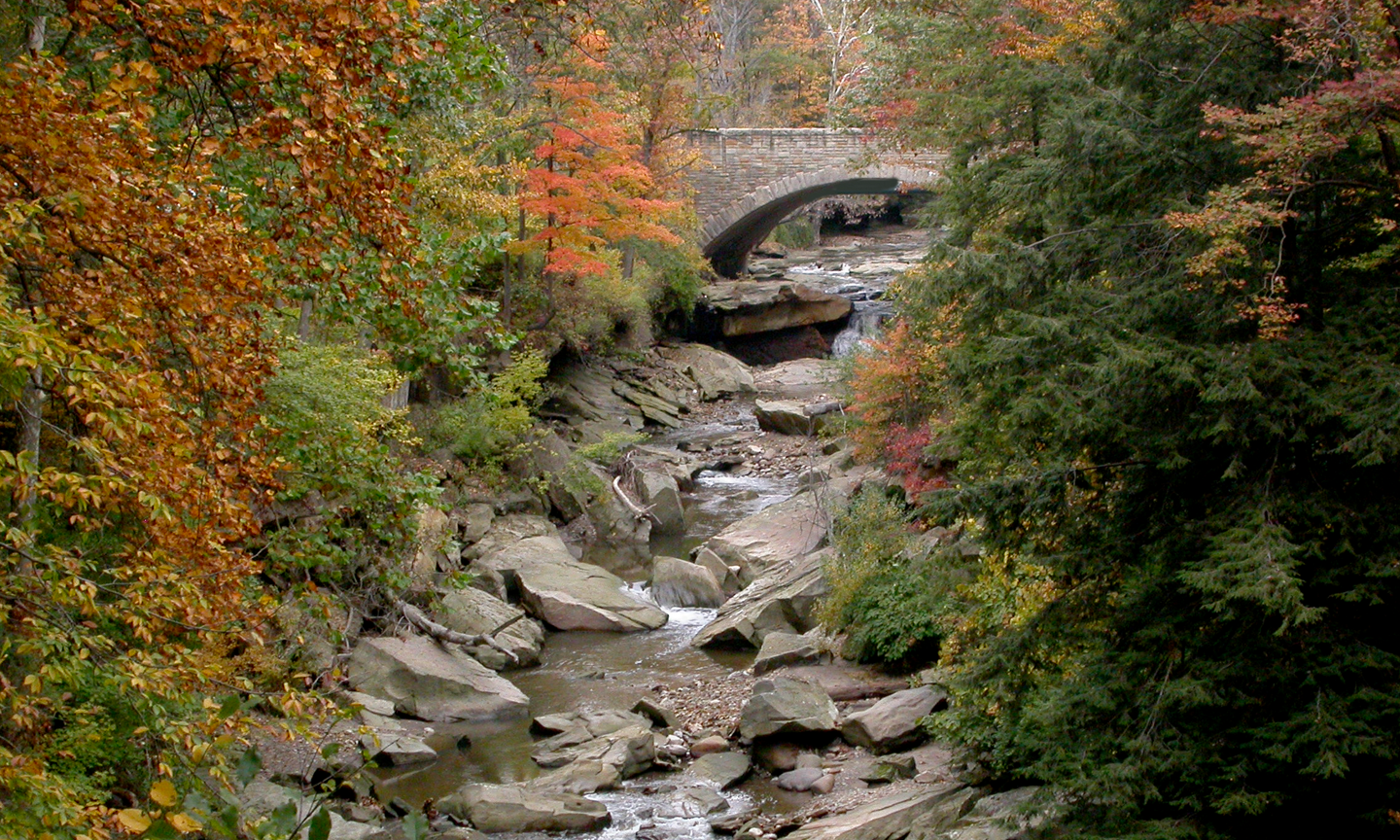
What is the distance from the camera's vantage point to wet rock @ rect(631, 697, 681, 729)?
435 inches

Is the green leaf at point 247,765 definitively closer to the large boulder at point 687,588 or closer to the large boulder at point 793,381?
the large boulder at point 687,588

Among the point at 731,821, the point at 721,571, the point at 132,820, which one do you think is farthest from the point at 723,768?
the point at 132,820

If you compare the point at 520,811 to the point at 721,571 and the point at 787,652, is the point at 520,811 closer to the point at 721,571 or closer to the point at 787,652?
the point at 787,652

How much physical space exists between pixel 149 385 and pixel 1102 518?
5.37 metres

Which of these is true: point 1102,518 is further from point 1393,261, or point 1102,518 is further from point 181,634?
point 181,634

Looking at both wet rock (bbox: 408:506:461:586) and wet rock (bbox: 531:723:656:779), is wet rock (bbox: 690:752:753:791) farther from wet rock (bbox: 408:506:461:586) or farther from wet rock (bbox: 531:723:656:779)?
wet rock (bbox: 408:506:461:586)

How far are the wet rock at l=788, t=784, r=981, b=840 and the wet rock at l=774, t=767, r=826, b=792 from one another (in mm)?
1050

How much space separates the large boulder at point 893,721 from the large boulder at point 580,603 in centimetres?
486

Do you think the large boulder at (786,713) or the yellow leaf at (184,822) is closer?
the yellow leaf at (184,822)

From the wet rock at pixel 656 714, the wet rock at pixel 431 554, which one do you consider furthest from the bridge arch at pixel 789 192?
the wet rock at pixel 656 714

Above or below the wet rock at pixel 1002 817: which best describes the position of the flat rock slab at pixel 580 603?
below

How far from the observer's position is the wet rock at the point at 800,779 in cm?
936

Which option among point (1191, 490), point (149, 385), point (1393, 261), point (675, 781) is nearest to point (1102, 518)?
point (1191, 490)

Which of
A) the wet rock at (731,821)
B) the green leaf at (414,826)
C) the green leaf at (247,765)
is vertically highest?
the green leaf at (247,765)
